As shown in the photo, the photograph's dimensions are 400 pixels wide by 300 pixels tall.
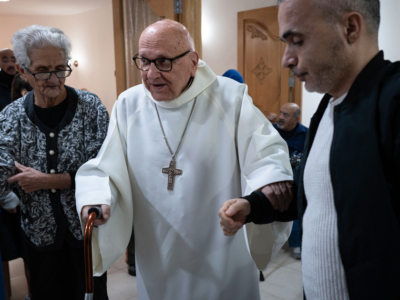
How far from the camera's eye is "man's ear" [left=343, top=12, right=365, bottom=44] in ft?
3.00

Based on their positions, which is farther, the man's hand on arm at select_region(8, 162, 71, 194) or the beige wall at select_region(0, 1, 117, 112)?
the beige wall at select_region(0, 1, 117, 112)

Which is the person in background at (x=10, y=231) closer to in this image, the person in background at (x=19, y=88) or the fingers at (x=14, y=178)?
the fingers at (x=14, y=178)

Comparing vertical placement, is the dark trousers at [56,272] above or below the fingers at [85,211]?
below

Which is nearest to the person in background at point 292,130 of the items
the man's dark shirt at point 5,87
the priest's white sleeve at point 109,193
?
the priest's white sleeve at point 109,193

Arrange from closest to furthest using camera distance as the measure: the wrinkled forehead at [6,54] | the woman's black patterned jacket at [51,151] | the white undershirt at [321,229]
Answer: the white undershirt at [321,229] < the woman's black patterned jacket at [51,151] < the wrinkled forehead at [6,54]

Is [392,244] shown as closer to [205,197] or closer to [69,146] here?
[205,197]

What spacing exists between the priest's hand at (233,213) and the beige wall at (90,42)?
23.7 ft

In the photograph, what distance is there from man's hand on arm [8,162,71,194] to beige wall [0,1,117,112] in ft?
21.2

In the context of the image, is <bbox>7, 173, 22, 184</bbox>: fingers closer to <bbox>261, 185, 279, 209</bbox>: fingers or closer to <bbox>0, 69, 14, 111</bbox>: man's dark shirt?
<bbox>261, 185, 279, 209</bbox>: fingers

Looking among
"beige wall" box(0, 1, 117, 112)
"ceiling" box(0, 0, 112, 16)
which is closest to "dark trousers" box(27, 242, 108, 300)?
"beige wall" box(0, 1, 117, 112)

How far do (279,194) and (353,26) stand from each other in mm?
607

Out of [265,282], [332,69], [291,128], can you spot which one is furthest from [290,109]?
[332,69]

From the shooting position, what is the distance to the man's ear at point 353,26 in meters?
0.92

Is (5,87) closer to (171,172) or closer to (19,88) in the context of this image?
(19,88)
